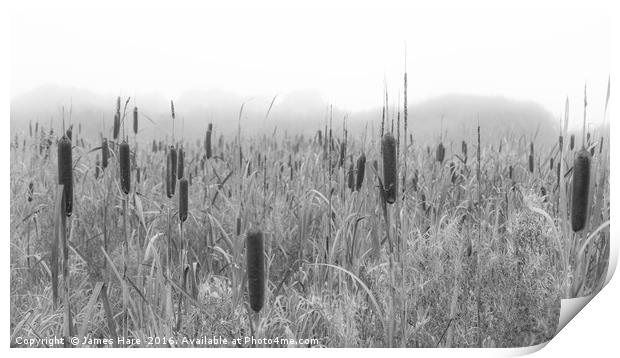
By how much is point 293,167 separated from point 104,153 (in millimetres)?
823

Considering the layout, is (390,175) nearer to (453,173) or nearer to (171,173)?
(453,173)

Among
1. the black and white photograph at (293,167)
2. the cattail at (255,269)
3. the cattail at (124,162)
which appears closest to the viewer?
the cattail at (255,269)

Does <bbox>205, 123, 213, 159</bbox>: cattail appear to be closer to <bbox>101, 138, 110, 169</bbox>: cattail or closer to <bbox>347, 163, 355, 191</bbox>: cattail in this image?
<bbox>101, 138, 110, 169</bbox>: cattail

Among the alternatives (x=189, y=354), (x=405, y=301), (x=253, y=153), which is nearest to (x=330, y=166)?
(x=253, y=153)

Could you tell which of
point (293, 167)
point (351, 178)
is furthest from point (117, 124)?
point (351, 178)

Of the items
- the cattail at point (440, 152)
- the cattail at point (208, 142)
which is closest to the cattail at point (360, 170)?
the cattail at point (440, 152)

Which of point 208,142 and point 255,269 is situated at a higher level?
point 208,142

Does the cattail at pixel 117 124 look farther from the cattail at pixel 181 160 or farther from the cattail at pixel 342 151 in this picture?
the cattail at pixel 342 151

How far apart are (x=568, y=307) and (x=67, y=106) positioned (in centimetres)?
232

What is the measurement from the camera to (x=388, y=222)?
4.32 meters

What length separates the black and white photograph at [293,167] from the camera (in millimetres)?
4266

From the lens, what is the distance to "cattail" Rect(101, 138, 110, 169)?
14.3 feet

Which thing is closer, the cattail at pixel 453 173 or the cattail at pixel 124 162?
the cattail at pixel 124 162

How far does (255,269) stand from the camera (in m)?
4.14
